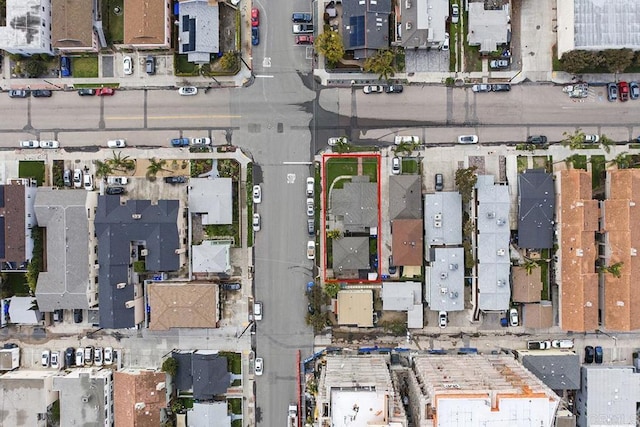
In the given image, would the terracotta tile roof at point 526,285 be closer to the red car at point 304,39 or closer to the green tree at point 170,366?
the red car at point 304,39

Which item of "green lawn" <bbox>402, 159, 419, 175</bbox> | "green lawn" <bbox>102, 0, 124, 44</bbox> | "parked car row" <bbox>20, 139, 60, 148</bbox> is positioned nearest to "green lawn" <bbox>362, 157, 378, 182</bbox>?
"green lawn" <bbox>402, 159, 419, 175</bbox>

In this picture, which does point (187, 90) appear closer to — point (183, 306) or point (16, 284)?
point (183, 306)

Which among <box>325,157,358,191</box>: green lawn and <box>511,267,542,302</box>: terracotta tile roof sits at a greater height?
<box>325,157,358,191</box>: green lawn

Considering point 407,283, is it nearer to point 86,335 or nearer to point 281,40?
point 281,40

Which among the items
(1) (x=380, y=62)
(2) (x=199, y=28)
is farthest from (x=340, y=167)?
(2) (x=199, y=28)

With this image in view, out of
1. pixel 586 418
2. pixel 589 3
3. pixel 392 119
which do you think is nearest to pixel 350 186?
pixel 392 119

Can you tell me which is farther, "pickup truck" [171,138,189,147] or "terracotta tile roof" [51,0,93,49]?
"pickup truck" [171,138,189,147]

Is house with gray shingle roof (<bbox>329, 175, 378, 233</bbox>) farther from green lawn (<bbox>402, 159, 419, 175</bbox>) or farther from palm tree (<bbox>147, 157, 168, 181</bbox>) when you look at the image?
palm tree (<bbox>147, 157, 168, 181</bbox>)
